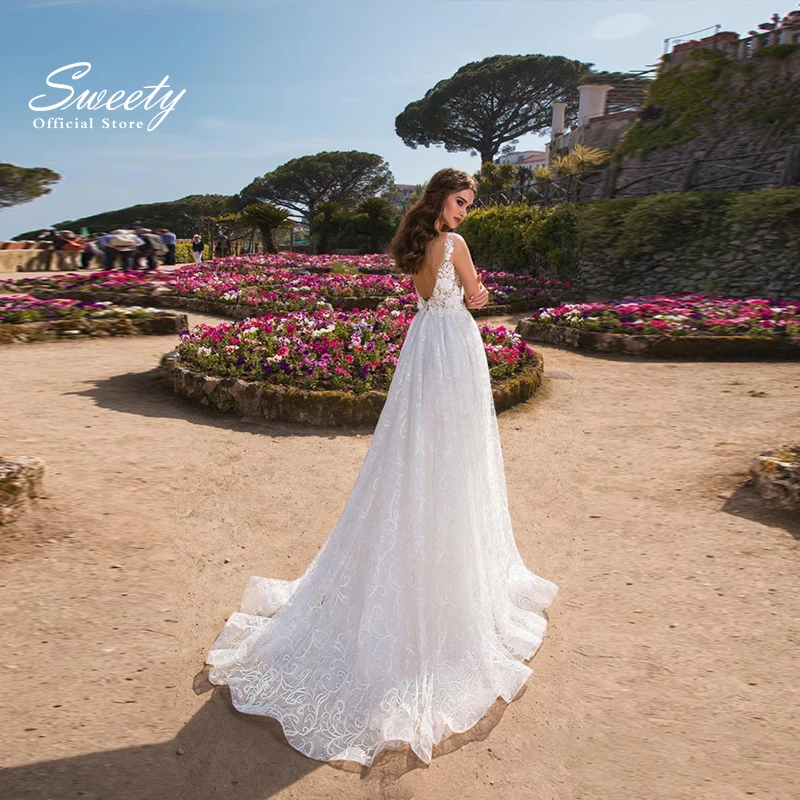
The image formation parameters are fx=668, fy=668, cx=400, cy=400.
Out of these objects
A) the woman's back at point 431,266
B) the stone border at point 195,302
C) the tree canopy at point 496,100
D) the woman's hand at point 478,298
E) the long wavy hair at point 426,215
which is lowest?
the stone border at point 195,302

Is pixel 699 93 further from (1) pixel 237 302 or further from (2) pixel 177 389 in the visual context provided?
(2) pixel 177 389

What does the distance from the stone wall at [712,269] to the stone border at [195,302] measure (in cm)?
333

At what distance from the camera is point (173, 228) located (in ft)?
185

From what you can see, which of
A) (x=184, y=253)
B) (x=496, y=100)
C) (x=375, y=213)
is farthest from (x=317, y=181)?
(x=184, y=253)

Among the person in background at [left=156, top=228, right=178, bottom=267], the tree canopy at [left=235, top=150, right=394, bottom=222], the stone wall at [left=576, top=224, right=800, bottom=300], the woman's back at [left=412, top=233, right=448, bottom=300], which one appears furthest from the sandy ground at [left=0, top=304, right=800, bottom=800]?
the tree canopy at [left=235, top=150, right=394, bottom=222]

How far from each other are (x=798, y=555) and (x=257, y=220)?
3275 cm

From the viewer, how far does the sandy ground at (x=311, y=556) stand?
238 cm

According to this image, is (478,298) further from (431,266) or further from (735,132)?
(735,132)

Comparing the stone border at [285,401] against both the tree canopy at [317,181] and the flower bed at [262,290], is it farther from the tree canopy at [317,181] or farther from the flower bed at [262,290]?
the tree canopy at [317,181]

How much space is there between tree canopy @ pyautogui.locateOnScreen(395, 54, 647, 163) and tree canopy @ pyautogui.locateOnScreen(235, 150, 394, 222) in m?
7.30

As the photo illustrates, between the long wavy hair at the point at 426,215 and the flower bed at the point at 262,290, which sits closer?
the long wavy hair at the point at 426,215

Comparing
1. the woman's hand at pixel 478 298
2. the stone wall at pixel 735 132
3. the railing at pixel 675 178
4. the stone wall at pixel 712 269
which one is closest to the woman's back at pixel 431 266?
the woman's hand at pixel 478 298

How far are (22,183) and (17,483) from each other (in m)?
32.5

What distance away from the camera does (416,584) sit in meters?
2.79
